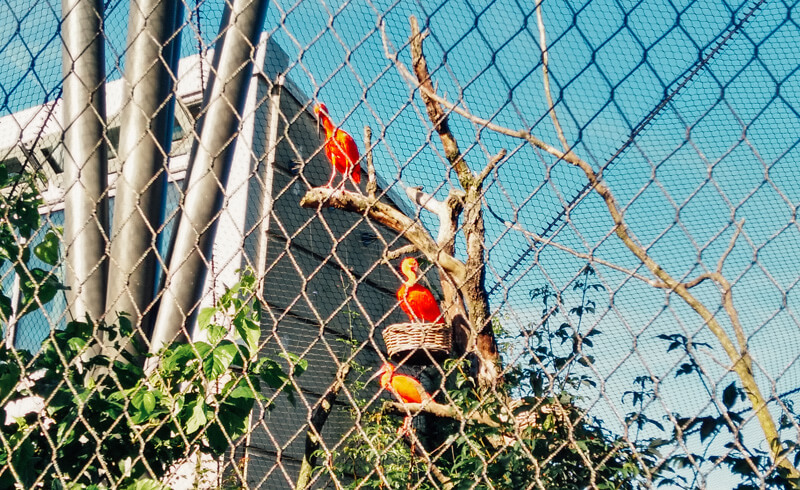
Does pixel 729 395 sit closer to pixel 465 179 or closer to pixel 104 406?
pixel 465 179

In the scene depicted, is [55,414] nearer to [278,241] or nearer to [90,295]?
[90,295]

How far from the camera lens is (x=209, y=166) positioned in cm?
195

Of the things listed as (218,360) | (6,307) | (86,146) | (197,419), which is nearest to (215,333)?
(218,360)

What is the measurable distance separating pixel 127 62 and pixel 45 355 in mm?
774

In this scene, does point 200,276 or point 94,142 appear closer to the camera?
point 94,142

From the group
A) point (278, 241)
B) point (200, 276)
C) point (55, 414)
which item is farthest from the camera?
point (278, 241)

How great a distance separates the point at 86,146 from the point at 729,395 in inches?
63.2

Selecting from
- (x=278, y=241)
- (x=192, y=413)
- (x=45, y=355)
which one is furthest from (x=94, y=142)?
(x=278, y=241)

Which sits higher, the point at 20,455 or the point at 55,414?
the point at 55,414

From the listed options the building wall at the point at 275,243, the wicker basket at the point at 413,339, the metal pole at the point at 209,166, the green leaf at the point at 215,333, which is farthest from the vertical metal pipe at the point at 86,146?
the wicker basket at the point at 413,339

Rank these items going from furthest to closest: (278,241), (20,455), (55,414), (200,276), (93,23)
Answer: (278,241)
(200,276)
(93,23)
(55,414)
(20,455)

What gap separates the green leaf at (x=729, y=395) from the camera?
1.65m

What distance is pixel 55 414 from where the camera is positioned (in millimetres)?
1821

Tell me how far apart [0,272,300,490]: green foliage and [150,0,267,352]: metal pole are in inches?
6.2
